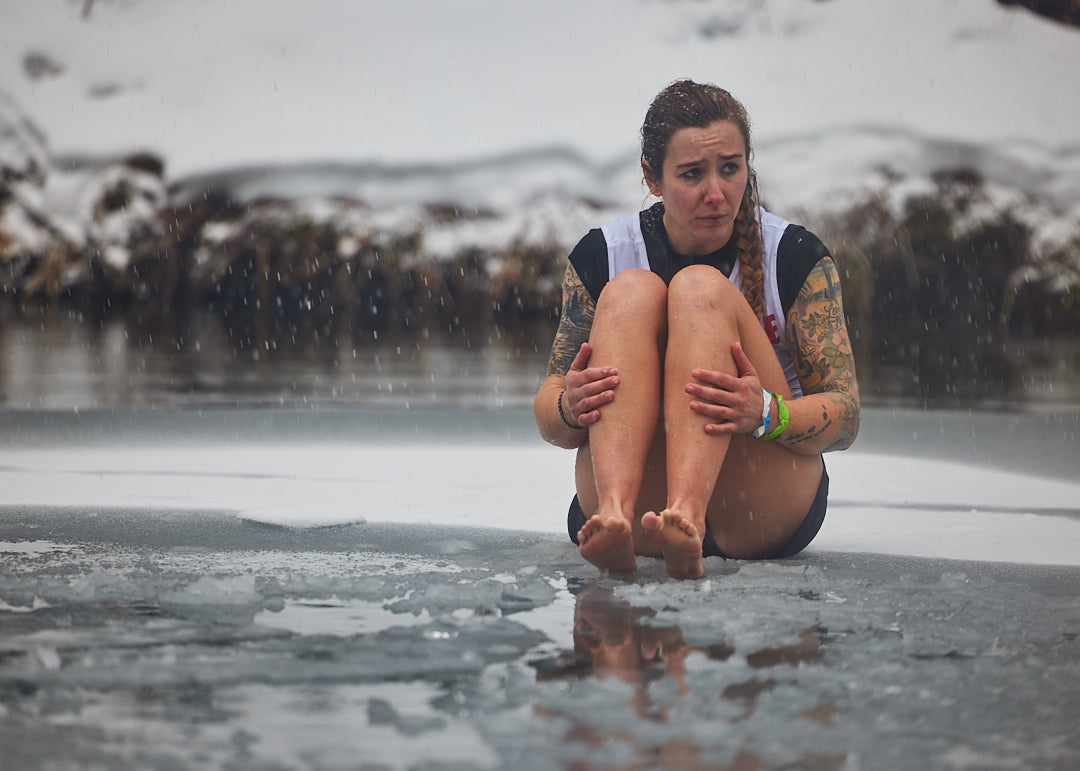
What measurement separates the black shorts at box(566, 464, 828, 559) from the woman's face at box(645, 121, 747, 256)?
0.48 metres

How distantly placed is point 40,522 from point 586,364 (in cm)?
118

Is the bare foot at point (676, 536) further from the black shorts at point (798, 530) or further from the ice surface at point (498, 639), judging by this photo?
the black shorts at point (798, 530)

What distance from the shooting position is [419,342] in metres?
12.1

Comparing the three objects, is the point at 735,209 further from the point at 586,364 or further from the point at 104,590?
the point at 104,590

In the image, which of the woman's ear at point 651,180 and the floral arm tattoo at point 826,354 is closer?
the floral arm tattoo at point 826,354

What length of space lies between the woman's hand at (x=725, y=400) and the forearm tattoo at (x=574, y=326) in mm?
375

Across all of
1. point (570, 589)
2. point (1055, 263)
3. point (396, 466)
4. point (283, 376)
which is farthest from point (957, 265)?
point (570, 589)

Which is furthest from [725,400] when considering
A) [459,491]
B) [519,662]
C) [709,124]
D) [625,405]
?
[459,491]

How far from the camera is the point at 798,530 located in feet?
6.70

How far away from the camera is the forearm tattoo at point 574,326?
2.15 metres

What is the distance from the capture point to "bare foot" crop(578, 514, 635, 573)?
1726 millimetres

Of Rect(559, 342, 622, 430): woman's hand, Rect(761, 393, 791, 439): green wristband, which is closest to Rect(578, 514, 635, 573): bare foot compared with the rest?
Rect(559, 342, 622, 430): woman's hand

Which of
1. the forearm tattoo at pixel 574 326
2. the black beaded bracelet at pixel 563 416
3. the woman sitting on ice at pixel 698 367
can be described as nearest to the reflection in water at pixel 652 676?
the woman sitting on ice at pixel 698 367

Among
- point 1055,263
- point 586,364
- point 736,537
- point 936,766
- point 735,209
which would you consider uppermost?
point 1055,263
